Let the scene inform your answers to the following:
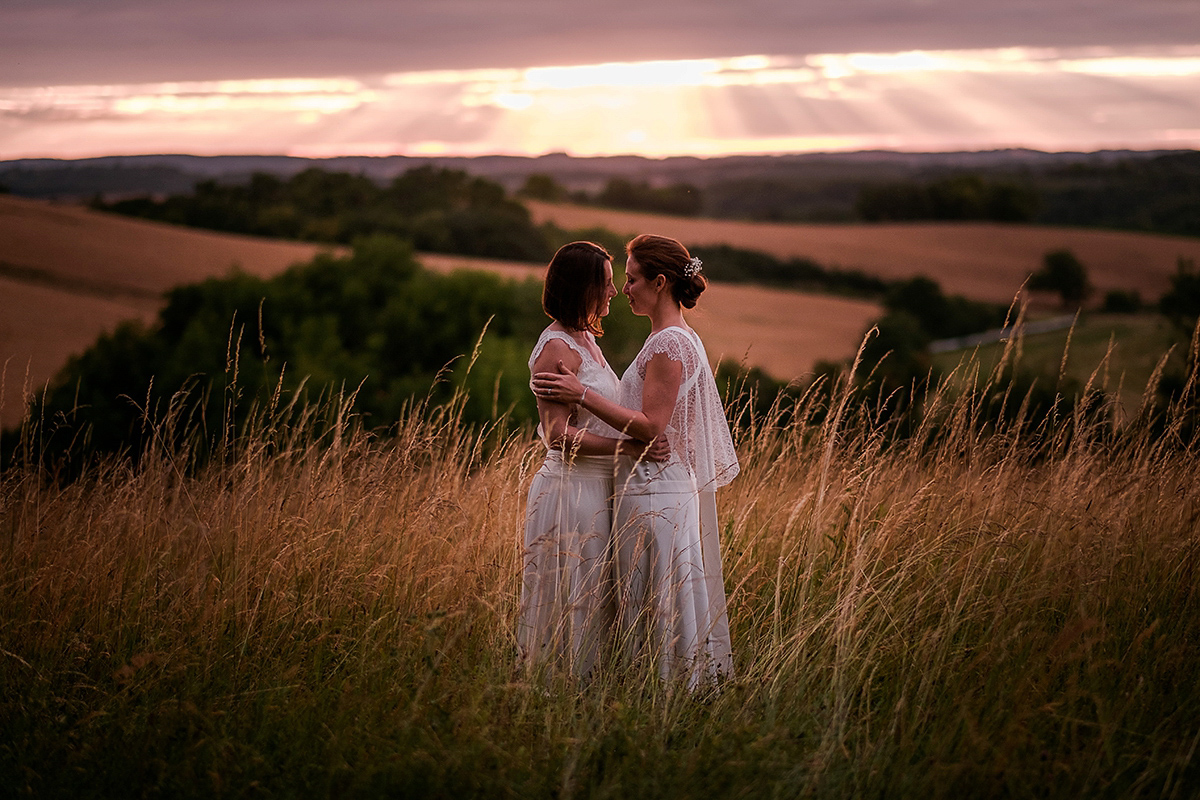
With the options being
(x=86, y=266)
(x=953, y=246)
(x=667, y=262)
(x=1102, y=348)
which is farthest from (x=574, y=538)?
(x=953, y=246)

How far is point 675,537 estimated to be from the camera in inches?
148

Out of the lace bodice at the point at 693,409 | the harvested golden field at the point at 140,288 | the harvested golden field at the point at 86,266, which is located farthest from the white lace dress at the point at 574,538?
the harvested golden field at the point at 86,266

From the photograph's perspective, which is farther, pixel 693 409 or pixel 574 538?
pixel 693 409

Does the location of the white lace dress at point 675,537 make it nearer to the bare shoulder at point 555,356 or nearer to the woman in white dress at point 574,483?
the woman in white dress at point 574,483

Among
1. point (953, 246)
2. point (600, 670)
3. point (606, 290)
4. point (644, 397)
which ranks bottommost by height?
point (600, 670)

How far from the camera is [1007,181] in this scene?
2677 inches

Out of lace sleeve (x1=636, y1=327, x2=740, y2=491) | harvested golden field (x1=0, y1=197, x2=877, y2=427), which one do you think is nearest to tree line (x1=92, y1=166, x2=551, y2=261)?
harvested golden field (x1=0, y1=197, x2=877, y2=427)

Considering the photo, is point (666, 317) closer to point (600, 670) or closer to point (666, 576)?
point (666, 576)

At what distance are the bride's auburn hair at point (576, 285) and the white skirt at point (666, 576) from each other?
0.63m

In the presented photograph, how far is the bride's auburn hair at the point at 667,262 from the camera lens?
3.71 metres

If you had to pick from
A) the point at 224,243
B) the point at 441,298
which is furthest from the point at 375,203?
the point at 441,298

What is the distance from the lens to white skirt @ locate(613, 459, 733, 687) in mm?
3686

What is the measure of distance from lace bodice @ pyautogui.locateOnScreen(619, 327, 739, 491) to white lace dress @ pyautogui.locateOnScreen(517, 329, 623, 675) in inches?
5.0

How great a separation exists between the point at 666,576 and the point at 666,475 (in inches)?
16.2
